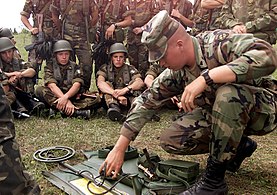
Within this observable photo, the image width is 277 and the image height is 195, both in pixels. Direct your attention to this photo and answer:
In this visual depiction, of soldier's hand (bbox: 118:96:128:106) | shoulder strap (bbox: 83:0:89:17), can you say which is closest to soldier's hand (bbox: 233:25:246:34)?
soldier's hand (bbox: 118:96:128:106)

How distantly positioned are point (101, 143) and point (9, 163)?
232cm

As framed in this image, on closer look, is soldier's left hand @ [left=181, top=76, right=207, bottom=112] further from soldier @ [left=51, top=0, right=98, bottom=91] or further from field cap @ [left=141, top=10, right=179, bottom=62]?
soldier @ [left=51, top=0, right=98, bottom=91]

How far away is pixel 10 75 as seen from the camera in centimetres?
541

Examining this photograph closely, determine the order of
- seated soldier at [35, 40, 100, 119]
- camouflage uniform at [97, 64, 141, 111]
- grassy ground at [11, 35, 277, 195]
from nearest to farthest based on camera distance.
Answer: grassy ground at [11, 35, 277, 195]
seated soldier at [35, 40, 100, 119]
camouflage uniform at [97, 64, 141, 111]

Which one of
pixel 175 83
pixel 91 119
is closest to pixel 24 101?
pixel 91 119

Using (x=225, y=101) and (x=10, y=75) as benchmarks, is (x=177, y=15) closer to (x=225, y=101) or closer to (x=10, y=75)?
(x=10, y=75)

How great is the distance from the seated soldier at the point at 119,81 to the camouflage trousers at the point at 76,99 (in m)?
0.18

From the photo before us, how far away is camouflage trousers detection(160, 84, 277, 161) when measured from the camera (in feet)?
8.09

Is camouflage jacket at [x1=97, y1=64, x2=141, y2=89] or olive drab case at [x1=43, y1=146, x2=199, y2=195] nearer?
olive drab case at [x1=43, y1=146, x2=199, y2=195]

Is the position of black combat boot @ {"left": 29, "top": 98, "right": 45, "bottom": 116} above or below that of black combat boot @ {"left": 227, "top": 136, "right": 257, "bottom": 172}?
below

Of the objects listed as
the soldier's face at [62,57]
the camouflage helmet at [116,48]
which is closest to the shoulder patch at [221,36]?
the camouflage helmet at [116,48]

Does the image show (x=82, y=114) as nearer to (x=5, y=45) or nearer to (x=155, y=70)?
(x=155, y=70)

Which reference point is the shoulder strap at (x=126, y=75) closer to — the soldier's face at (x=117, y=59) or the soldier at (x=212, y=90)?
the soldier's face at (x=117, y=59)

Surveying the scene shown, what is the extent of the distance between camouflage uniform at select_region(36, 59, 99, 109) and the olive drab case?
94.0 inches
